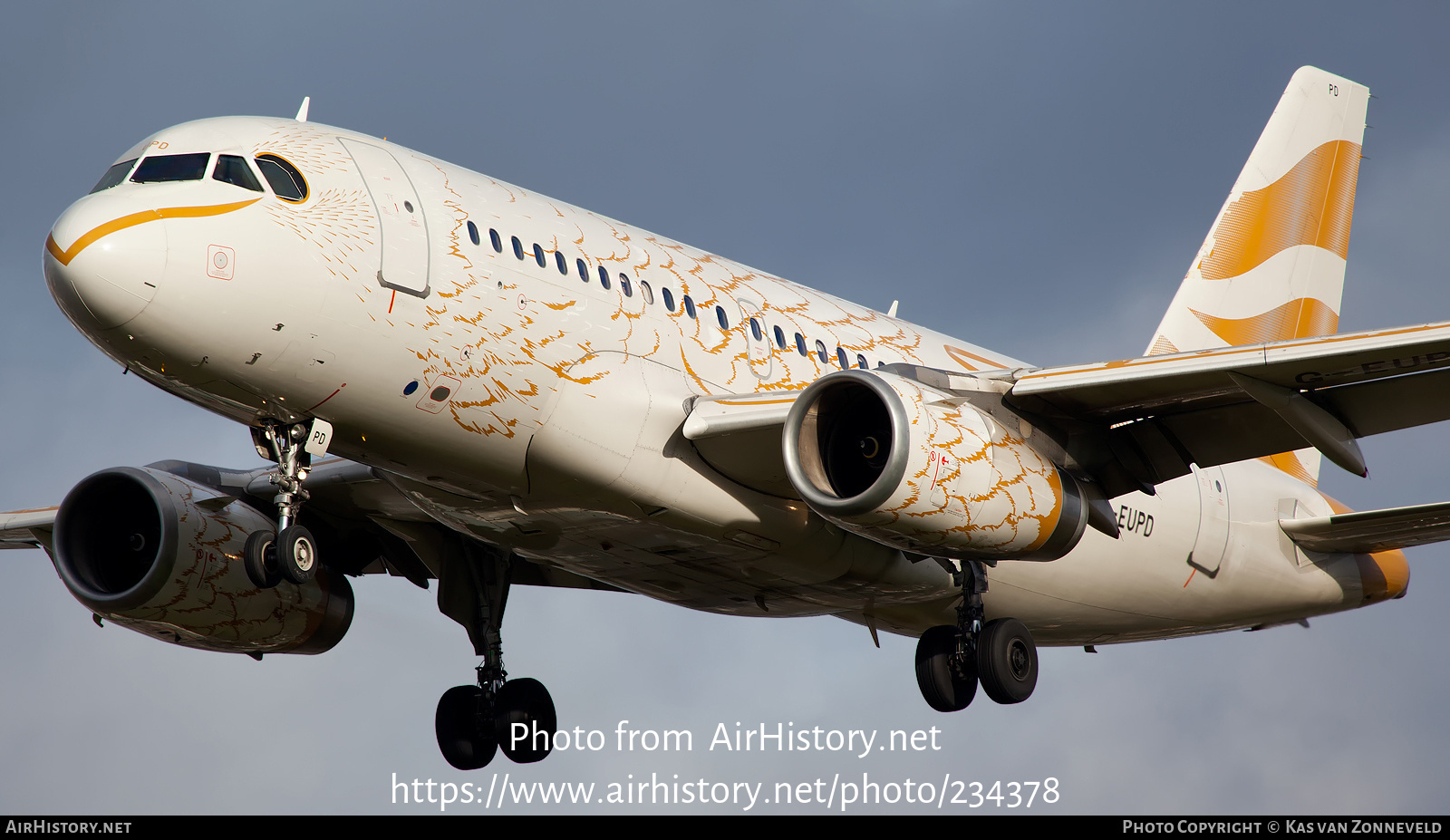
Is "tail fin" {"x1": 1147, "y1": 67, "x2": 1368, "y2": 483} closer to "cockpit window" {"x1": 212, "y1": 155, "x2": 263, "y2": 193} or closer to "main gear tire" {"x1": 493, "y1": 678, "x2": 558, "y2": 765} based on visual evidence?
"main gear tire" {"x1": 493, "y1": 678, "x2": 558, "y2": 765}

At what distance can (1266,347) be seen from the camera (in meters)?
15.3

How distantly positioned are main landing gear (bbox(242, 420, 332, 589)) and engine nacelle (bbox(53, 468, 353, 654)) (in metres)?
5.07

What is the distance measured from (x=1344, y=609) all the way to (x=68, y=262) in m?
18.7

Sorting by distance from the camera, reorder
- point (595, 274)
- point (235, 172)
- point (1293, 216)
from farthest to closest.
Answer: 1. point (1293, 216)
2. point (595, 274)
3. point (235, 172)

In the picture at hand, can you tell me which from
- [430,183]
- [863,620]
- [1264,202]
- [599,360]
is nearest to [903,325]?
[863,620]

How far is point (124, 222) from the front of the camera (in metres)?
13.6

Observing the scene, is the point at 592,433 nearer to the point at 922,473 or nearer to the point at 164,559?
the point at 922,473

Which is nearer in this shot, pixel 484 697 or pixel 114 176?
pixel 114 176

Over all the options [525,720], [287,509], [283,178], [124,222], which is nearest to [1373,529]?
[525,720]

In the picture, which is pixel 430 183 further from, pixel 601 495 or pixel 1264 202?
pixel 1264 202

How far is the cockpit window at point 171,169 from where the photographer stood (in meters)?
14.3

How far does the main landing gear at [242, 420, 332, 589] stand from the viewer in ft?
46.8

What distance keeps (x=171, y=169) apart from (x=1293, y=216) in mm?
19787

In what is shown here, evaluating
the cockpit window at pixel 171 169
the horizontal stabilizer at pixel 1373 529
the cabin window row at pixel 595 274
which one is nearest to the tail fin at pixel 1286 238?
the horizontal stabilizer at pixel 1373 529
